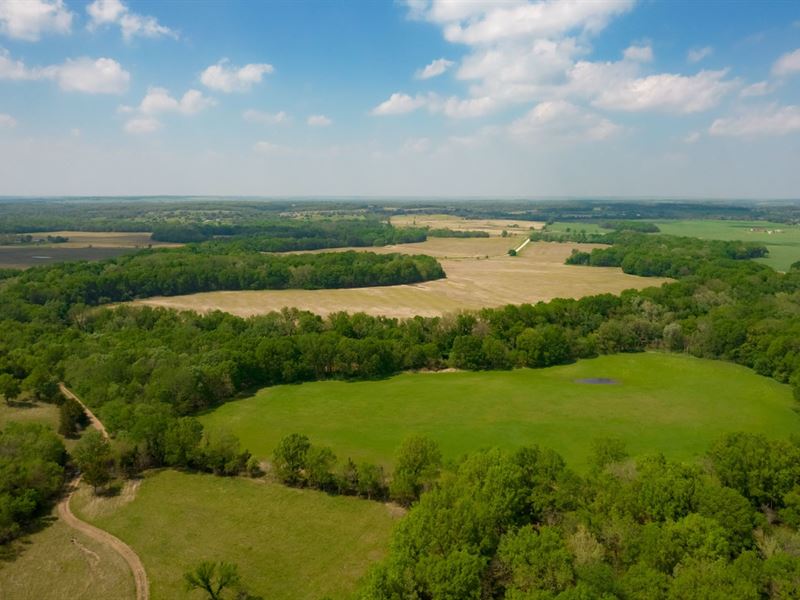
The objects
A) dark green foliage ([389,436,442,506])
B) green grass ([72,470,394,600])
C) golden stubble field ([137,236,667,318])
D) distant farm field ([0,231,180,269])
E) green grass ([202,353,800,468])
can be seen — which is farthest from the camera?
distant farm field ([0,231,180,269])

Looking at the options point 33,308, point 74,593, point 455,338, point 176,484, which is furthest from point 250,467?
point 33,308

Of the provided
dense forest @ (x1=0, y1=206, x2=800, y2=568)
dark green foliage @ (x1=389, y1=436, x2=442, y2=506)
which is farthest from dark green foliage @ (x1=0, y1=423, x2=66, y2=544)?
dark green foliage @ (x1=389, y1=436, x2=442, y2=506)

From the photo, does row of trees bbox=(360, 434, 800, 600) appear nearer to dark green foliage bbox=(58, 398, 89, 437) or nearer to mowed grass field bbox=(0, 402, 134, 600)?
mowed grass field bbox=(0, 402, 134, 600)

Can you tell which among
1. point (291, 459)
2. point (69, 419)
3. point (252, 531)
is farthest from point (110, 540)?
point (69, 419)

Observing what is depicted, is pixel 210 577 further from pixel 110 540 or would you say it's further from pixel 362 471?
pixel 362 471

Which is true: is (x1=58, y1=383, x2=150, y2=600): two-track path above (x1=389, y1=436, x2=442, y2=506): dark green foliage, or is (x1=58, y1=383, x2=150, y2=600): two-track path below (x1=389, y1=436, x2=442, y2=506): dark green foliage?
below

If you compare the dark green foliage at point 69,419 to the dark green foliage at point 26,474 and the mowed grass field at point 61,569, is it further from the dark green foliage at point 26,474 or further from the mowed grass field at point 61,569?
the mowed grass field at point 61,569

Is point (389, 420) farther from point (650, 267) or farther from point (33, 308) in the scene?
point (650, 267)
